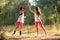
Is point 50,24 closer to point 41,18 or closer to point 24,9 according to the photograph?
point 41,18

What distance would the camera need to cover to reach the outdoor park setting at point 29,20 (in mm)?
2977

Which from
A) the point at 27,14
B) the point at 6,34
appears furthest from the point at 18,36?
the point at 27,14

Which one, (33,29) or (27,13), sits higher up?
(27,13)

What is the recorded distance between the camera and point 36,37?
297 cm

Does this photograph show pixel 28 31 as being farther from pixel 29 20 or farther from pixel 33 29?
pixel 29 20

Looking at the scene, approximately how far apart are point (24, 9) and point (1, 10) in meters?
0.43

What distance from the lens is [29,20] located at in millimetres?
3033

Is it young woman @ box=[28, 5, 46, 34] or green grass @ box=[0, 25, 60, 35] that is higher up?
young woman @ box=[28, 5, 46, 34]

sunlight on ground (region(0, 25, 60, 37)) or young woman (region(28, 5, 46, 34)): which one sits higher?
young woman (region(28, 5, 46, 34))

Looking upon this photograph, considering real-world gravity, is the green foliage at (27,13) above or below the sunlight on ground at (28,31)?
above

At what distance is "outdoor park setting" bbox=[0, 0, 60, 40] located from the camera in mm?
2977

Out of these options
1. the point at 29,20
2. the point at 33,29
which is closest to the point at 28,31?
the point at 33,29

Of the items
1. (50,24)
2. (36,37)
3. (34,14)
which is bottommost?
(36,37)

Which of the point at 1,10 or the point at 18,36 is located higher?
the point at 1,10
